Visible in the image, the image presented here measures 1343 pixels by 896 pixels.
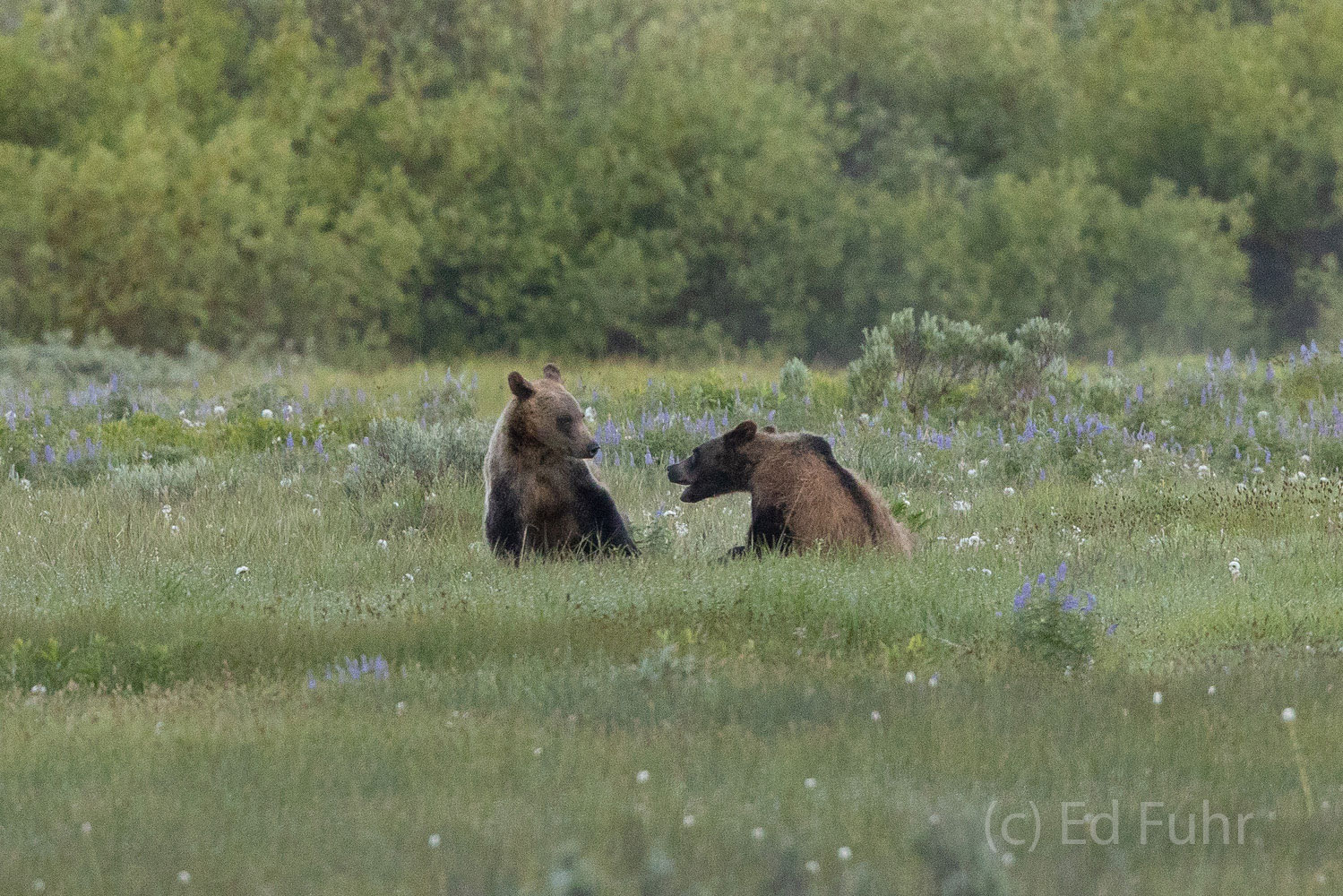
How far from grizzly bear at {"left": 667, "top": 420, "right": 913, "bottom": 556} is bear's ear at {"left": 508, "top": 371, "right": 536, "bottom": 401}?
1.18 m

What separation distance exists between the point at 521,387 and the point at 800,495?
1782 mm

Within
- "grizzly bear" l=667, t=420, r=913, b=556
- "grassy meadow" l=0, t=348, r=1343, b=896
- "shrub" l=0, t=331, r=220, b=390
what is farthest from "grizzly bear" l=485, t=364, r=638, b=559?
"shrub" l=0, t=331, r=220, b=390

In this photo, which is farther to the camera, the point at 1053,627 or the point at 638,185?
the point at 638,185

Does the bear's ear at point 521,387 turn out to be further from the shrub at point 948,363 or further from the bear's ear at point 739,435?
the shrub at point 948,363

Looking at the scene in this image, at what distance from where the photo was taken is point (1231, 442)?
46.0 ft

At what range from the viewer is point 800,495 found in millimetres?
9398

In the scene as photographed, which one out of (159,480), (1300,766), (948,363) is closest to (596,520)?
(159,480)

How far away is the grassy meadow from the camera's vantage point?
15.4ft

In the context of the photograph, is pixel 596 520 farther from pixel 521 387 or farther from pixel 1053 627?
pixel 1053 627

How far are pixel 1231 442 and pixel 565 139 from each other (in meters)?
26.1

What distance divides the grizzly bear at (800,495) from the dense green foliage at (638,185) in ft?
84.0

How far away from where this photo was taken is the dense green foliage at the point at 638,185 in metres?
34.6

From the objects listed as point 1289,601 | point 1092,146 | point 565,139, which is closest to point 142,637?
point 1289,601

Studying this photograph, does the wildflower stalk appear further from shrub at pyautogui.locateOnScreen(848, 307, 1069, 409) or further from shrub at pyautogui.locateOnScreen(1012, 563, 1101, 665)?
shrub at pyautogui.locateOnScreen(848, 307, 1069, 409)
